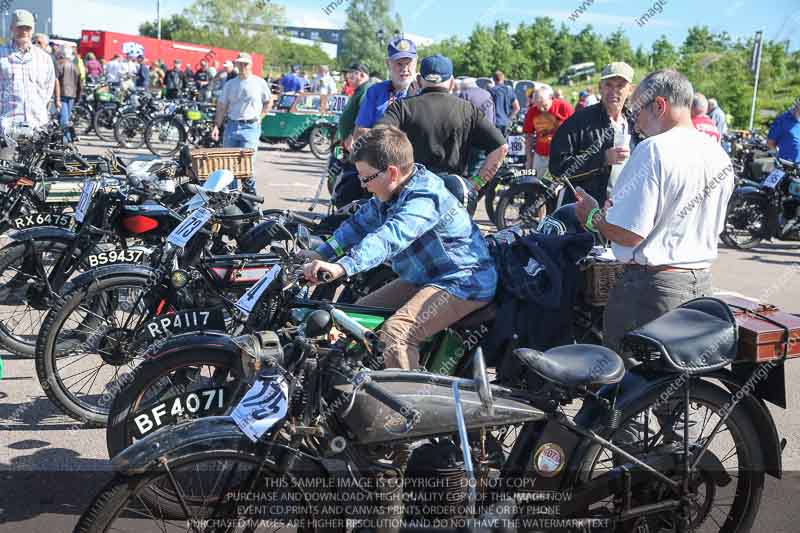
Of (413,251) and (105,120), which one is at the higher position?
(413,251)

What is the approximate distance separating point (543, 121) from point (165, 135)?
8.41 metres

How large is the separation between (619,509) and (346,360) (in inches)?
45.7

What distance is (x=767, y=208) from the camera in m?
10.4

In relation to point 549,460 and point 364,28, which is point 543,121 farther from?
point 364,28

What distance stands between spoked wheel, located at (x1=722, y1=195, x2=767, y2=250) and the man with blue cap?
5.33m

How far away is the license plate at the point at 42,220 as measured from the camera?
5.97 m

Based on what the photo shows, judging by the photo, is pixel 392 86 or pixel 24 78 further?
pixel 24 78

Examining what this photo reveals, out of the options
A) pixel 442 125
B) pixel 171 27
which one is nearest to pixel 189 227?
pixel 442 125

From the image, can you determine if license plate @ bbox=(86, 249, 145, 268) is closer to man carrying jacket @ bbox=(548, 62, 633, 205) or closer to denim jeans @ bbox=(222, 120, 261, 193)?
man carrying jacket @ bbox=(548, 62, 633, 205)

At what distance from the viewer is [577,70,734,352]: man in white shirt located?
3.28 meters

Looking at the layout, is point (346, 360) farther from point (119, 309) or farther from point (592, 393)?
point (119, 309)

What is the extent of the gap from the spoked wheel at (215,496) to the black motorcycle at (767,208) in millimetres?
8911

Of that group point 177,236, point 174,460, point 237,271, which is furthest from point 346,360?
point 177,236

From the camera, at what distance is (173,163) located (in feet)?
20.7
